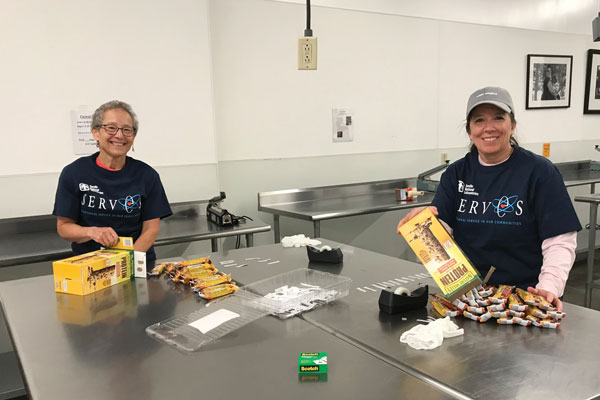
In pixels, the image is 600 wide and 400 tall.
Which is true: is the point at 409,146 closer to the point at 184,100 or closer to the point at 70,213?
the point at 184,100

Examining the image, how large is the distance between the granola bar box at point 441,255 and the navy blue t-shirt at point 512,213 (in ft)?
1.40

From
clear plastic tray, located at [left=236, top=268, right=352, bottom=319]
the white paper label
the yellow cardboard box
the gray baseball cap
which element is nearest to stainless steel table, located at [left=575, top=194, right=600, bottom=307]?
the gray baseball cap

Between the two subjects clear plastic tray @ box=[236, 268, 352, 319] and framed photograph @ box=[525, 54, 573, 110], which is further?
framed photograph @ box=[525, 54, 573, 110]

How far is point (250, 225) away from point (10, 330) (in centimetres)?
174

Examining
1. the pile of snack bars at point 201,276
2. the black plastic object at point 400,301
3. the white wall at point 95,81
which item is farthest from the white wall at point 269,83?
the black plastic object at point 400,301

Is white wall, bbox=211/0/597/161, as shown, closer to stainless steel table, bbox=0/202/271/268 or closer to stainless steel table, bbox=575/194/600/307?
stainless steel table, bbox=0/202/271/268

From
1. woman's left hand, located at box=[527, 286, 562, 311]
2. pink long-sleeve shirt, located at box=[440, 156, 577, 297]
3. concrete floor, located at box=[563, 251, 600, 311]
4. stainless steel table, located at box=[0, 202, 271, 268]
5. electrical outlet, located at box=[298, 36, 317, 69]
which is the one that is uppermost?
electrical outlet, located at box=[298, 36, 317, 69]

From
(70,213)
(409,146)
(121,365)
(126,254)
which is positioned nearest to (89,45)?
(70,213)

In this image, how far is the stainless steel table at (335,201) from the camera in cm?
326

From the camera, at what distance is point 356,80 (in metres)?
4.01

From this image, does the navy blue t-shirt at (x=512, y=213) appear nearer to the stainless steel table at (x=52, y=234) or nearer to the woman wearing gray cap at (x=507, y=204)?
the woman wearing gray cap at (x=507, y=204)

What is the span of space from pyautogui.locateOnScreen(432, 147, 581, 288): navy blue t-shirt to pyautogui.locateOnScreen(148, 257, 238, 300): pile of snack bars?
2.69 ft

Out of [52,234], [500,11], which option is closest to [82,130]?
[52,234]

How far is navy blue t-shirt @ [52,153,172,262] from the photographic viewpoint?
205 centimetres
